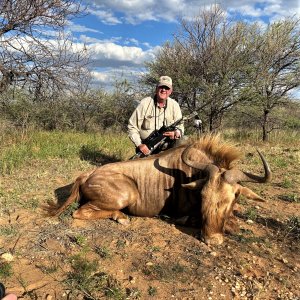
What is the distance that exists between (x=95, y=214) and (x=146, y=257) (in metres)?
1.24

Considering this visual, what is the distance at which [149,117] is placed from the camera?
6.28 metres

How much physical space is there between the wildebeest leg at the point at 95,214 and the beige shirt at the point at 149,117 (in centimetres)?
188

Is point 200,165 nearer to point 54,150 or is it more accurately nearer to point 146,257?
point 146,257

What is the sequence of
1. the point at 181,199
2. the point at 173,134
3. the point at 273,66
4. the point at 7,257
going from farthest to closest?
the point at 273,66 < the point at 173,134 < the point at 181,199 < the point at 7,257

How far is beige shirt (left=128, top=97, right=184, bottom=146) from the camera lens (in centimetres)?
624

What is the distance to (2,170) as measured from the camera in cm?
652

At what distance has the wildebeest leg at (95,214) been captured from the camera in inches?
177

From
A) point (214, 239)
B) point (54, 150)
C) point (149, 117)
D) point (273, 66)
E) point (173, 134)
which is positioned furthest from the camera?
point (273, 66)

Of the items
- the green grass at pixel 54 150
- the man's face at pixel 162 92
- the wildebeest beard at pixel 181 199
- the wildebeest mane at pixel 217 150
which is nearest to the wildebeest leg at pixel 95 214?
the wildebeest beard at pixel 181 199

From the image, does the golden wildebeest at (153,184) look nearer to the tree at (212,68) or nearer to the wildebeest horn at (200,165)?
the wildebeest horn at (200,165)

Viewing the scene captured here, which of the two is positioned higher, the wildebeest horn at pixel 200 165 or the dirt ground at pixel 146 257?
the wildebeest horn at pixel 200 165

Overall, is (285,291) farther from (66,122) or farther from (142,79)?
(66,122)

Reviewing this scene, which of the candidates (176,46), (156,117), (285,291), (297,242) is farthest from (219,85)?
(285,291)

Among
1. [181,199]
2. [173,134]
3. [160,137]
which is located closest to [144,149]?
[160,137]
